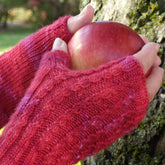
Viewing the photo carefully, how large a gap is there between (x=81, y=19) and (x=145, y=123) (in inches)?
22.4

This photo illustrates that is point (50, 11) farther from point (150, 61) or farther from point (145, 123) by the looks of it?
point (150, 61)

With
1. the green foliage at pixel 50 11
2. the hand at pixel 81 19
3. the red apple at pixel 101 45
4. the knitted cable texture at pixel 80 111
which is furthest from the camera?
the green foliage at pixel 50 11

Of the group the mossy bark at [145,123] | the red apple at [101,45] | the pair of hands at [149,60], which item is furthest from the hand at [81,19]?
the mossy bark at [145,123]

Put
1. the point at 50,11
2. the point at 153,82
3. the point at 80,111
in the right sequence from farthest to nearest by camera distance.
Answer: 1. the point at 50,11
2. the point at 153,82
3. the point at 80,111

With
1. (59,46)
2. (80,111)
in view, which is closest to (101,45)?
(59,46)

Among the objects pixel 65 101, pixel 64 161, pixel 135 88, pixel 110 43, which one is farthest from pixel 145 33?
pixel 64 161

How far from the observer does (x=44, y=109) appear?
3.19 ft

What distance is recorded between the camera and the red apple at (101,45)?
3.50 feet

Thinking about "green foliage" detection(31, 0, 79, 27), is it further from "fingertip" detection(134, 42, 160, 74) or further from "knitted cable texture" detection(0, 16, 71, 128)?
"fingertip" detection(134, 42, 160, 74)

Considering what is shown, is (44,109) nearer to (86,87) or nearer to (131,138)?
(86,87)

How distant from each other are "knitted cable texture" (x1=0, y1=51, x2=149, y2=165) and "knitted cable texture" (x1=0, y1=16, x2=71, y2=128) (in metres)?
0.32

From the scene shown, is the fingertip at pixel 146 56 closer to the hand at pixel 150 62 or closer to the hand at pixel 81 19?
the hand at pixel 150 62

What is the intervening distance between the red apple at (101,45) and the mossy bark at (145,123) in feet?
0.97

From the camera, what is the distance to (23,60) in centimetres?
130
